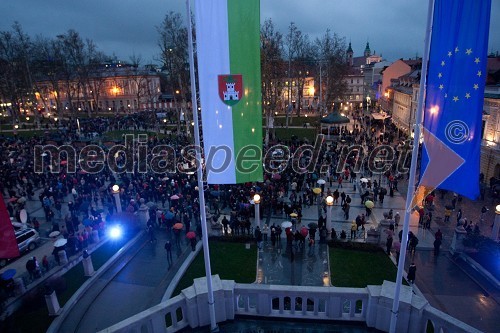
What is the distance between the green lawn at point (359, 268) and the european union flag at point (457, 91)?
24.2 ft

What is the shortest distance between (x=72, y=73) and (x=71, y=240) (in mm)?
57900

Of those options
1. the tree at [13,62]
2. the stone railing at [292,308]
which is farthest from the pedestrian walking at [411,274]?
the tree at [13,62]

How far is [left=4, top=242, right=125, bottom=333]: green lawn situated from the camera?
1095 centimetres

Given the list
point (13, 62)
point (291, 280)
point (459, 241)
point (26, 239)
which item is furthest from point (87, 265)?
point (13, 62)

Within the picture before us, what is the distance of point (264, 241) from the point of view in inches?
657

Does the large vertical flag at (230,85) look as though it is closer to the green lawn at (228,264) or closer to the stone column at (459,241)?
the green lawn at (228,264)

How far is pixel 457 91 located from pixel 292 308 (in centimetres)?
648

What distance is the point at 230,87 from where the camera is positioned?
717cm

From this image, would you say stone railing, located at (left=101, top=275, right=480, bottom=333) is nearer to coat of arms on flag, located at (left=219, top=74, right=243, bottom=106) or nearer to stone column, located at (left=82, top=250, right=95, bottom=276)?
coat of arms on flag, located at (left=219, top=74, right=243, bottom=106)

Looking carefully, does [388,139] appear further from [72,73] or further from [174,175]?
[72,73]

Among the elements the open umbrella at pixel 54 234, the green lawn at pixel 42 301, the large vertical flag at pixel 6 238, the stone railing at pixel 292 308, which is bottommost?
the green lawn at pixel 42 301

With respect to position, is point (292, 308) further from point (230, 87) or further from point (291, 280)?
point (230, 87)

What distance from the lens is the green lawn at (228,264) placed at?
13.5 m

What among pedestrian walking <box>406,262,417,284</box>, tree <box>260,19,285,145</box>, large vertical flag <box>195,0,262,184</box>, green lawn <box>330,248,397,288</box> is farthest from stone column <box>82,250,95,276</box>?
tree <box>260,19,285,145</box>
